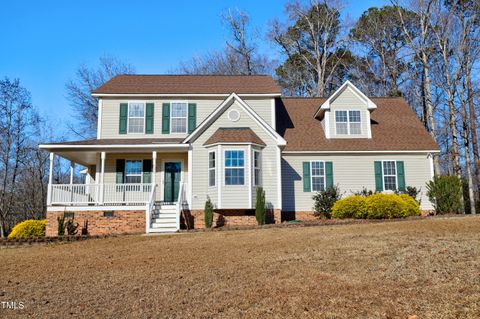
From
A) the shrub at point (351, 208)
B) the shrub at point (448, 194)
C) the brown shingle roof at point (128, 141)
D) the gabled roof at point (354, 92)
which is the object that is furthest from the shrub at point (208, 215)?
the shrub at point (448, 194)

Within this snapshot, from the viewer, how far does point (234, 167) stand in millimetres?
16797

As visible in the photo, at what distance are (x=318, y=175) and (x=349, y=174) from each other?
60.1 inches

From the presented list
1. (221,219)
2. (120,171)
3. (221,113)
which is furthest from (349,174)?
(120,171)

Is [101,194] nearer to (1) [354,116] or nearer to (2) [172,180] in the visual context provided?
(2) [172,180]

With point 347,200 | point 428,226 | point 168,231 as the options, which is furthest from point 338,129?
point 168,231

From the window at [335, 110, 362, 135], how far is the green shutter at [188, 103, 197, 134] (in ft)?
23.9

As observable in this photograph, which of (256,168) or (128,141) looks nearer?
(256,168)

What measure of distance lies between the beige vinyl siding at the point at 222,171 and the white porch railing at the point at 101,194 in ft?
7.17

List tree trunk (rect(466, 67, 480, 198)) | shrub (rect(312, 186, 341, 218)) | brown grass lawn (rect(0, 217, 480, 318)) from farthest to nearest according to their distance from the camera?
1. tree trunk (rect(466, 67, 480, 198))
2. shrub (rect(312, 186, 341, 218))
3. brown grass lawn (rect(0, 217, 480, 318))

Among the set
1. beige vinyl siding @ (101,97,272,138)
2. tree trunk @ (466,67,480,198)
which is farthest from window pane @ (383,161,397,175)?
tree trunk @ (466,67,480,198)

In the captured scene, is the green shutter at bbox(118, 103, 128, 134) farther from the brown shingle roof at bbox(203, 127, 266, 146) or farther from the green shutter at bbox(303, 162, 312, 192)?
the green shutter at bbox(303, 162, 312, 192)

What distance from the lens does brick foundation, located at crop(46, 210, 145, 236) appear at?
54.0 feet

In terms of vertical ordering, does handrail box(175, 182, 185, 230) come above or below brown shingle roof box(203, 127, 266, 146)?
below

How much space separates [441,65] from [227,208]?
62.0 ft
